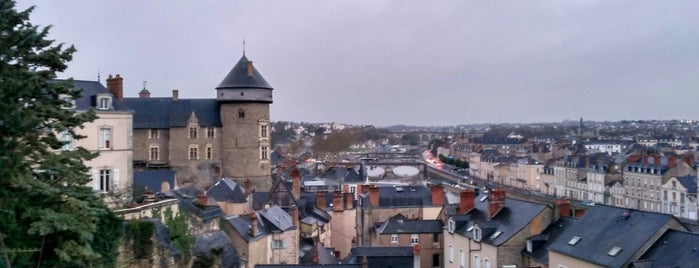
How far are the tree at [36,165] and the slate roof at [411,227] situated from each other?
20138 mm

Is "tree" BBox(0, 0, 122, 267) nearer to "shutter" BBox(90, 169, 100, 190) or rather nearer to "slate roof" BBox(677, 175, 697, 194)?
"shutter" BBox(90, 169, 100, 190)

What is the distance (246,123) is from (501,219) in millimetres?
20859

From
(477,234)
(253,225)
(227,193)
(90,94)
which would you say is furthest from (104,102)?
(477,234)

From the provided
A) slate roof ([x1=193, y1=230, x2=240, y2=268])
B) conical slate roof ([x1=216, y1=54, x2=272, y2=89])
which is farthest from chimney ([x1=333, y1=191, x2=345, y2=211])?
slate roof ([x1=193, y1=230, x2=240, y2=268])

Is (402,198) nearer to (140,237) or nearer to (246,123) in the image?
(246,123)

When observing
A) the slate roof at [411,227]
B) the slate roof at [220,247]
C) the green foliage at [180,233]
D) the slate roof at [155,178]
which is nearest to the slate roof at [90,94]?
the slate roof at [220,247]

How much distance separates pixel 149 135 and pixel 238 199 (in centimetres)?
1248

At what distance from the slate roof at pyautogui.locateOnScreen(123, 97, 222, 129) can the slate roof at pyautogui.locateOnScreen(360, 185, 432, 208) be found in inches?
438

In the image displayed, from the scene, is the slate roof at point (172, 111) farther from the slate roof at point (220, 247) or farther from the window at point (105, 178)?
the slate roof at point (220, 247)

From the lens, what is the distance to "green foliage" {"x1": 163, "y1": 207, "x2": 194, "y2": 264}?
18328mm

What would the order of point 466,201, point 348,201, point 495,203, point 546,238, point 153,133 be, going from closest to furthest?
1. point 546,238
2. point 495,203
3. point 466,201
4. point 348,201
5. point 153,133

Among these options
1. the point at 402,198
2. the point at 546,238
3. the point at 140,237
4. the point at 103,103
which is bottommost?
the point at 402,198

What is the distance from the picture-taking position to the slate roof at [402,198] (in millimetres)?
37406

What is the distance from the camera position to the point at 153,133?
42062 mm
